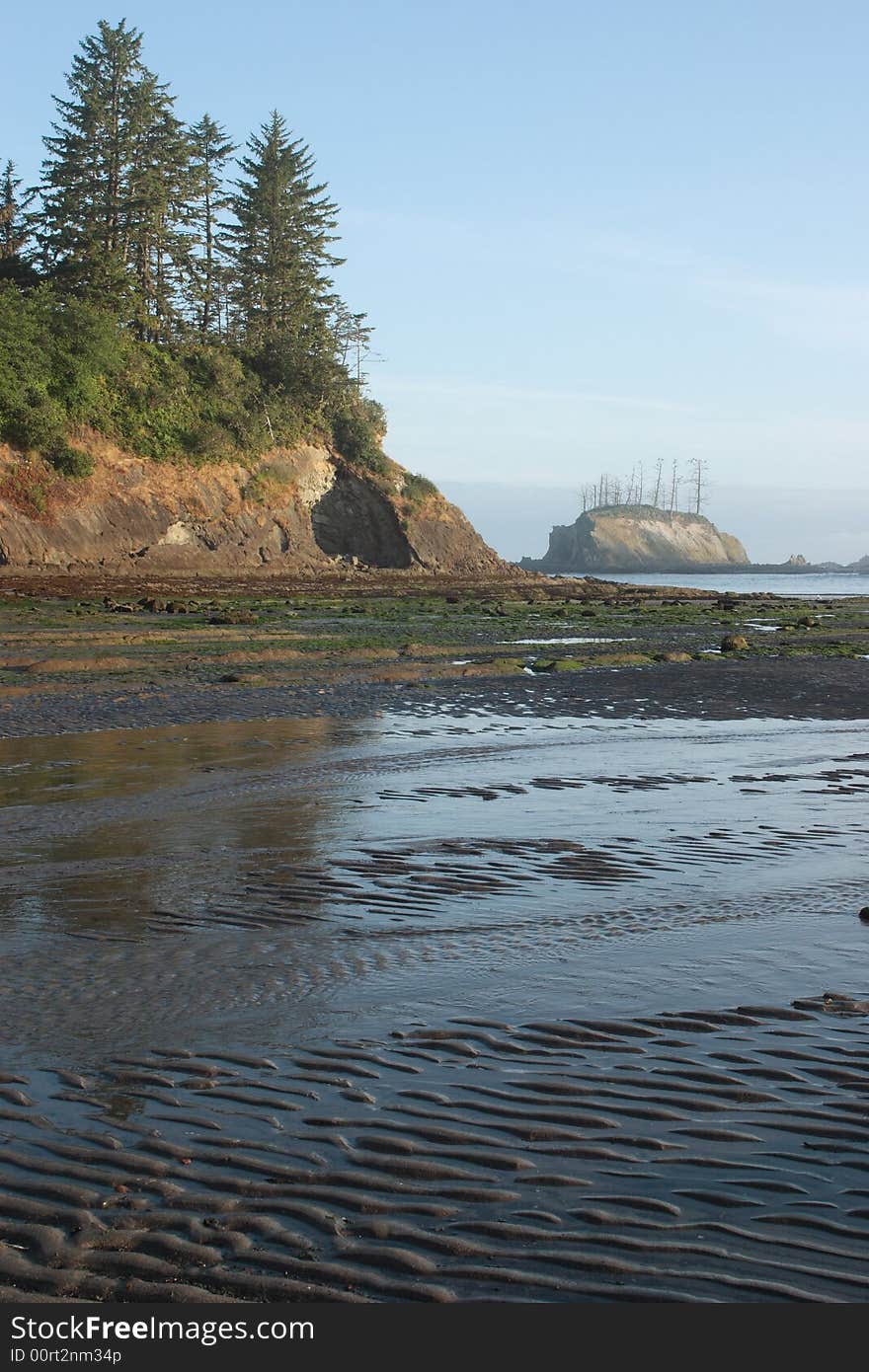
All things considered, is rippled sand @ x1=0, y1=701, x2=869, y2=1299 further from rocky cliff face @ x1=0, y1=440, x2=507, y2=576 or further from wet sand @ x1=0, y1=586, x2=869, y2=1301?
rocky cliff face @ x1=0, y1=440, x2=507, y2=576

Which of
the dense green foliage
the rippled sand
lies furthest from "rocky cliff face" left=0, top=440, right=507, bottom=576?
the rippled sand

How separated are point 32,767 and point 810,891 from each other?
28.7 ft

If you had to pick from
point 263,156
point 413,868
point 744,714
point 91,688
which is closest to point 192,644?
point 91,688

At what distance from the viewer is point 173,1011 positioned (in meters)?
6.14

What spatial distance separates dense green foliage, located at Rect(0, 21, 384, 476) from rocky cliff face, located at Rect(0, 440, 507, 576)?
1317 mm

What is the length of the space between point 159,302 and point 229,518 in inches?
533

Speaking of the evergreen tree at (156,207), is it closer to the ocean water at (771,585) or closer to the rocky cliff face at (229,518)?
the rocky cliff face at (229,518)

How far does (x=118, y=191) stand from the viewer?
2345 inches

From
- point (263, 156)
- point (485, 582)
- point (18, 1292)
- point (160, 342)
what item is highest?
point (263, 156)

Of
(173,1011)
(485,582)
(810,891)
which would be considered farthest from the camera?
(485,582)

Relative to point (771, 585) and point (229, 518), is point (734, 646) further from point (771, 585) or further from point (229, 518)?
point (771, 585)

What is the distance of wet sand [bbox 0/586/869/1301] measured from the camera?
3904 mm

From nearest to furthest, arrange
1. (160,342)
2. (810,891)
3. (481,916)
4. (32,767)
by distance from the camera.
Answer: (481,916) → (810,891) → (32,767) → (160,342)

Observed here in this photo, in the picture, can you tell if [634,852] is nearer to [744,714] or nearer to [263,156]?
[744,714]
